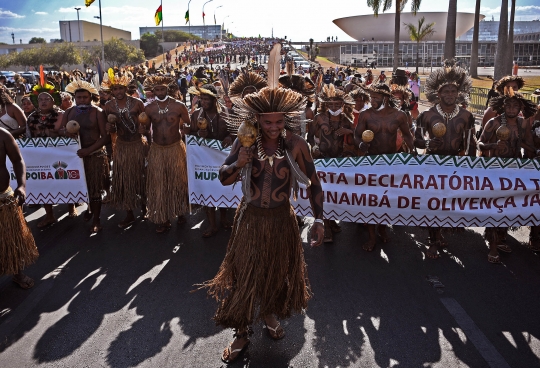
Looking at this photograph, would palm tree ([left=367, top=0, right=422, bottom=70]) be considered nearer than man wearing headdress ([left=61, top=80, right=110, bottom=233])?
No

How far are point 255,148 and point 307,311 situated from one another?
1738 mm

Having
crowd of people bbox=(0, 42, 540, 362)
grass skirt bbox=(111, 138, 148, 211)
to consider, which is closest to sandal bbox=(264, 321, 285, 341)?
crowd of people bbox=(0, 42, 540, 362)

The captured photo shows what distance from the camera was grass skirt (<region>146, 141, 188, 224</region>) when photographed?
21.0ft

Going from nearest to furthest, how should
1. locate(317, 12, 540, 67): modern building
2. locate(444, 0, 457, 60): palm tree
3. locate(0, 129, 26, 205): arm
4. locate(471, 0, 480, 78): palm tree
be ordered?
locate(0, 129, 26, 205): arm → locate(444, 0, 457, 60): palm tree → locate(471, 0, 480, 78): palm tree → locate(317, 12, 540, 67): modern building

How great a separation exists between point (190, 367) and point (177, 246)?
2620 mm

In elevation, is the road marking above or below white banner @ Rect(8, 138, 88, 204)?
below

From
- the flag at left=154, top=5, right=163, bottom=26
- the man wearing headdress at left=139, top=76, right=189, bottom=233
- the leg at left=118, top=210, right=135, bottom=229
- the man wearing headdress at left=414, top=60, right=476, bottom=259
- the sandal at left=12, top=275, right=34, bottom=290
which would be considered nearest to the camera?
the sandal at left=12, top=275, right=34, bottom=290

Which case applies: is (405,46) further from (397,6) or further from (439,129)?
(439,129)

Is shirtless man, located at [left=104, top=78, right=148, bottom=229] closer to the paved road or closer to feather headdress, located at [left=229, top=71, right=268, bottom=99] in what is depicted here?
the paved road

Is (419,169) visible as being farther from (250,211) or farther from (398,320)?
(250,211)

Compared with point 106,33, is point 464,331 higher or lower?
lower

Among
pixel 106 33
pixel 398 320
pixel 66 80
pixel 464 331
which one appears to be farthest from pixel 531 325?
pixel 106 33

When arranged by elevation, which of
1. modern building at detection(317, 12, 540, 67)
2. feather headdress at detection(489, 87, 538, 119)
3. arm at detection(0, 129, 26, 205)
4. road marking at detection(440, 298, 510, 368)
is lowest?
road marking at detection(440, 298, 510, 368)

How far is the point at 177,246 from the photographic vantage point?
607cm
